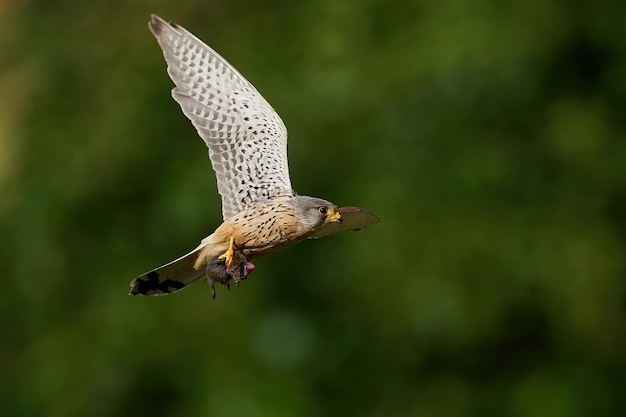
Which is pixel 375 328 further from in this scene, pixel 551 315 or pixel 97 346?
pixel 97 346

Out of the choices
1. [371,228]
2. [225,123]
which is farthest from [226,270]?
[371,228]

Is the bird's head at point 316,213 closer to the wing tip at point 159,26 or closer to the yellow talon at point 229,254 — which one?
the yellow talon at point 229,254

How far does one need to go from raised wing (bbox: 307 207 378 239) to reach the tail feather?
443mm

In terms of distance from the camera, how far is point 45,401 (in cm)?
911

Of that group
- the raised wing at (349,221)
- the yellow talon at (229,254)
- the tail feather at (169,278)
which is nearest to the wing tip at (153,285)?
the tail feather at (169,278)

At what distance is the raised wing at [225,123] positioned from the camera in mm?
4645

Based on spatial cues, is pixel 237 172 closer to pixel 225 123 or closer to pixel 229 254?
pixel 225 123

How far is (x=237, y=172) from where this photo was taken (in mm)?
4637

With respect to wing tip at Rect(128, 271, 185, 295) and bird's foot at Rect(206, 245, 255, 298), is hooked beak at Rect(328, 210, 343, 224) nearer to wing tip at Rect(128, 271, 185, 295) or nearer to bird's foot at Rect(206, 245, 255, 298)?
bird's foot at Rect(206, 245, 255, 298)

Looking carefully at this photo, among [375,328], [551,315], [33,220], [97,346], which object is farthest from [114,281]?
[551,315]

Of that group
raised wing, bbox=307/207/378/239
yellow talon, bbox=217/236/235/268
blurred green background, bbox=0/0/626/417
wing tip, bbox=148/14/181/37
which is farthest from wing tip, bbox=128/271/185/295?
blurred green background, bbox=0/0/626/417

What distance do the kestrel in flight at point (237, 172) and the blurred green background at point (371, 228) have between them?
3550 mm

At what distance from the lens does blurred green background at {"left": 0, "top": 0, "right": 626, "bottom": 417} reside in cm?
838

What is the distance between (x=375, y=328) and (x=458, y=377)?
0.69 metres
